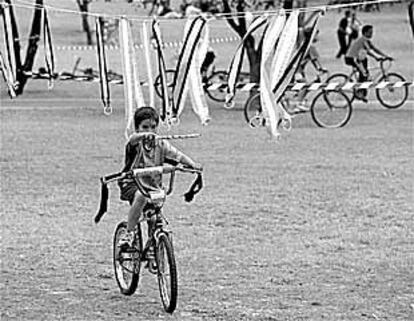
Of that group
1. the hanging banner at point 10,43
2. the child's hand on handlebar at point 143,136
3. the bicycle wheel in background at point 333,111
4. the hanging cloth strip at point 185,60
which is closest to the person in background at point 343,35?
the bicycle wheel in background at point 333,111

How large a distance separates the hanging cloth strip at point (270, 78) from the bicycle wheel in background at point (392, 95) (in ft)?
48.2

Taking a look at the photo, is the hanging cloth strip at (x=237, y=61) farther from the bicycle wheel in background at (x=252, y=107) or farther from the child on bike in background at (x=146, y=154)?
the bicycle wheel in background at (x=252, y=107)

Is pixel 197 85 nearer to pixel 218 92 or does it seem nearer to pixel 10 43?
pixel 10 43

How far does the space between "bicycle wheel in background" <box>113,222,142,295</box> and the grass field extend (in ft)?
0.31

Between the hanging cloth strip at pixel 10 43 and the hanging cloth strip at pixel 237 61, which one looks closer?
the hanging cloth strip at pixel 237 61

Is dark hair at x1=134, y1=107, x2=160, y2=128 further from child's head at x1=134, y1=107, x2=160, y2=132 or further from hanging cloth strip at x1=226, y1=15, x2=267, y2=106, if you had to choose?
hanging cloth strip at x1=226, y1=15, x2=267, y2=106

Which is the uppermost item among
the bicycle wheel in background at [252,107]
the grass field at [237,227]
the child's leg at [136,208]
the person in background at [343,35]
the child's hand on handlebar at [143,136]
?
the child's hand on handlebar at [143,136]

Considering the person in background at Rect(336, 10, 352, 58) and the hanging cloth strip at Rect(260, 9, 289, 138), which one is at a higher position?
the hanging cloth strip at Rect(260, 9, 289, 138)

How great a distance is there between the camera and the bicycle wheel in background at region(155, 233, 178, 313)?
7309 mm

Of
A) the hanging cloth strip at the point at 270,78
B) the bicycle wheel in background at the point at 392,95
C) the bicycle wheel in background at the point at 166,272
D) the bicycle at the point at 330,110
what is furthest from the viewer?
the bicycle wheel in background at the point at 392,95

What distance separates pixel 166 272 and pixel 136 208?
1.52 ft

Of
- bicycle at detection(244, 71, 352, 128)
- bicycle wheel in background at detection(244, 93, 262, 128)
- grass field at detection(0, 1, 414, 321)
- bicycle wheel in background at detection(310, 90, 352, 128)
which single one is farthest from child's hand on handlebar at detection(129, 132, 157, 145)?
bicycle wheel in background at detection(244, 93, 262, 128)

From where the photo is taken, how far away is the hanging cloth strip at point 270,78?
905cm

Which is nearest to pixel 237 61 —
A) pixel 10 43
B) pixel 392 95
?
pixel 10 43
